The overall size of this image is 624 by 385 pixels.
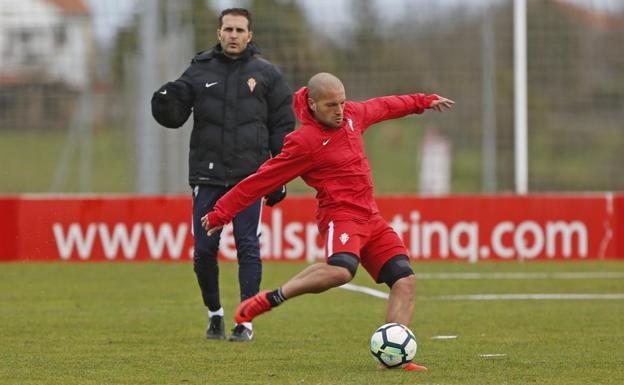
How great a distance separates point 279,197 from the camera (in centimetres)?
927

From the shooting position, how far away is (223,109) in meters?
9.28

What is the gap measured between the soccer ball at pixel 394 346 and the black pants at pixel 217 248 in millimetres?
1800

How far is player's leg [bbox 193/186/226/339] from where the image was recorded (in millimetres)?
9133

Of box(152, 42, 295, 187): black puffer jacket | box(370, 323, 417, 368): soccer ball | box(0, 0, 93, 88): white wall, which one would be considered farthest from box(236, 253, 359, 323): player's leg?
box(0, 0, 93, 88): white wall

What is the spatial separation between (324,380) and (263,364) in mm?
778

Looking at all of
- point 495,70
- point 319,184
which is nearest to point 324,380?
point 319,184

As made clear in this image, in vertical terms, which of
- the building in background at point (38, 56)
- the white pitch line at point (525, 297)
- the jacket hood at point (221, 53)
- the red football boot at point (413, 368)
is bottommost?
the white pitch line at point (525, 297)

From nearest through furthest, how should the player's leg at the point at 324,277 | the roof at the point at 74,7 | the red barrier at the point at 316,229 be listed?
the player's leg at the point at 324,277 < the red barrier at the point at 316,229 < the roof at the point at 74,7

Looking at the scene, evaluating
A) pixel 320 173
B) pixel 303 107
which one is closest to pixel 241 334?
pixel 320 173

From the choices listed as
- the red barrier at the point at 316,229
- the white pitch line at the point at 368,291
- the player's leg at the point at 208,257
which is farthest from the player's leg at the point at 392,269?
the red barrier at the point at 316,229

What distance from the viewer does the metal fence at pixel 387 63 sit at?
16.9 meters

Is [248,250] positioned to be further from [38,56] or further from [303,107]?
[38,56]

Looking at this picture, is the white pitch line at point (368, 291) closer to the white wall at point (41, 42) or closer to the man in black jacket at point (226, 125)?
the man in black jacket at point (226, 125)

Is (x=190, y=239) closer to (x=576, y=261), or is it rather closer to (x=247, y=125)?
(x=576, y=261)
